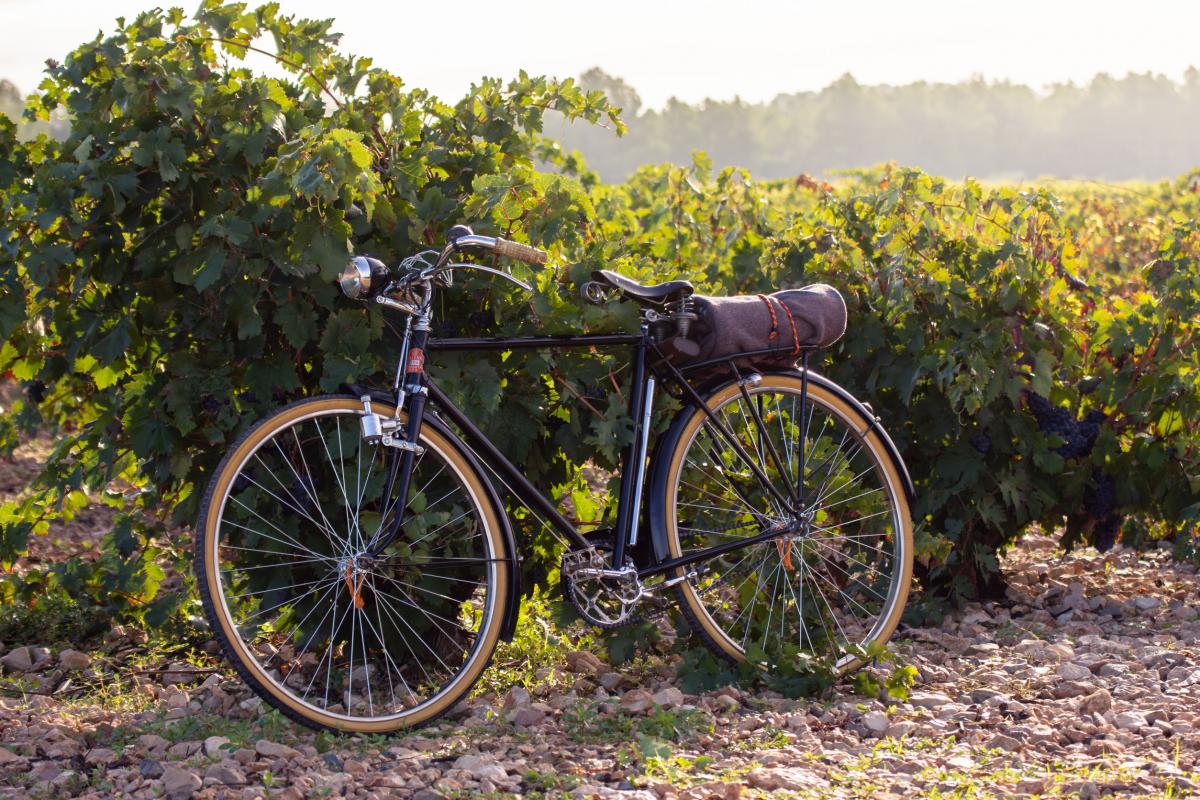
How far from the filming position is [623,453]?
4105 millimetres

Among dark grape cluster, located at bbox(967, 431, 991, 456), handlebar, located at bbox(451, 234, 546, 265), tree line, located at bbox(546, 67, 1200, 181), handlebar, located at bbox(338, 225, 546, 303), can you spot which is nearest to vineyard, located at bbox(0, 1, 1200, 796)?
dark grape cluster, located at bbox(967, 431, 991, 456)

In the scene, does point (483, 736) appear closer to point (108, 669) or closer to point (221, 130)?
point (108, 669)

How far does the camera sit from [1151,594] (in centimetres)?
518

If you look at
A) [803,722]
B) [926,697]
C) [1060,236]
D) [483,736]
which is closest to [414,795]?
[483,736]

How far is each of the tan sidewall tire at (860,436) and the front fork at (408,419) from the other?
0.81 m

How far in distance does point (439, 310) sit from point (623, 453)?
69 cm

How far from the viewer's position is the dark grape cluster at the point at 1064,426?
15.8 feet

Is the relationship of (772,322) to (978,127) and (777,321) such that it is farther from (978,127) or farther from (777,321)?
(978,127)

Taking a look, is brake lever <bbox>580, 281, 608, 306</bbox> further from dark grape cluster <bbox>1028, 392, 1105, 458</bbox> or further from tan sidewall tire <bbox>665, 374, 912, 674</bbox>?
dark grape cluster <bbox>1028, 392, 1105, 458</bbox>

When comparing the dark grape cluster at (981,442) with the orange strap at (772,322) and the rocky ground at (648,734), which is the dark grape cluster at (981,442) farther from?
the orange strap at (772,322)

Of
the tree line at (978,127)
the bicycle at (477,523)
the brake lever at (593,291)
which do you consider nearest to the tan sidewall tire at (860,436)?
the bicycle at (477,523)

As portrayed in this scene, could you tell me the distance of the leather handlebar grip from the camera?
3506 millimetres

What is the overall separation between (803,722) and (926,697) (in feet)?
1.45

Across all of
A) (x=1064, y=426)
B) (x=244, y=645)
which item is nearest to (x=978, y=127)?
(x=1064, y=426)
